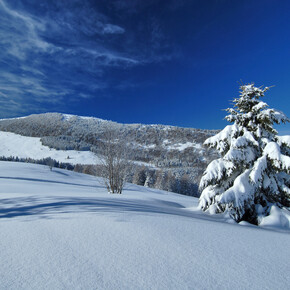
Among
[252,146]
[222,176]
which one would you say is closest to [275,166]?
[252,146]

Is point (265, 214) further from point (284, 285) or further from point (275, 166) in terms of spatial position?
point (284, 285)

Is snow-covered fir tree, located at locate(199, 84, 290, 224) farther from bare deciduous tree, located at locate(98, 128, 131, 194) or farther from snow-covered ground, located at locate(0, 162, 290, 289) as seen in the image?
bare deciduous tree, located at locate(98, 128, 131, 194)

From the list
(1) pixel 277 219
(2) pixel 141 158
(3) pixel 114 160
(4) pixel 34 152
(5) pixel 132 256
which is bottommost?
(5) pixel 132 256

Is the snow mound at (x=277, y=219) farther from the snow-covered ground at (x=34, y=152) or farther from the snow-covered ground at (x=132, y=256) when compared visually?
the snow-covered ground at (x=34, y=152)

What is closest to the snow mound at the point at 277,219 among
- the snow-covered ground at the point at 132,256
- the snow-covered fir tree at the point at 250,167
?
the snow-covered fir tree at the point at 250,167

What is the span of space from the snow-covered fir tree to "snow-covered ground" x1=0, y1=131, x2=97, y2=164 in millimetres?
91706

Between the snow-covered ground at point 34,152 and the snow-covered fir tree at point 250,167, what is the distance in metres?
91.7

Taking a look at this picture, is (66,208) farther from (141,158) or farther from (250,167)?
(141,158)

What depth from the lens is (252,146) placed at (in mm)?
7516

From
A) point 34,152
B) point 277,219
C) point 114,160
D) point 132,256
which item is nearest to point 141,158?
point 114,160

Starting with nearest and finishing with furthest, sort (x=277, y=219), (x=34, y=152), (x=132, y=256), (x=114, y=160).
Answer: (x=132, y=256) < (x=277, y=219) < (x=114, y=160) < (x=34, y=152)

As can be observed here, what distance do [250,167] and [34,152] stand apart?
12003cm

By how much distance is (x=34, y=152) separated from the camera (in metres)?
106

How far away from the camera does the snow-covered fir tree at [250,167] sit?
267 inches
